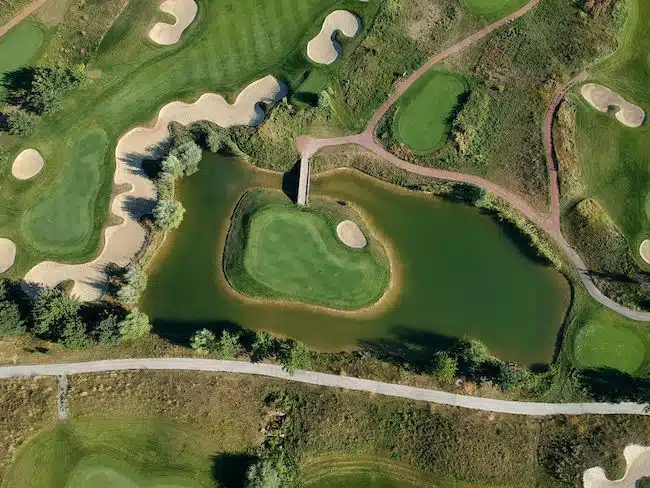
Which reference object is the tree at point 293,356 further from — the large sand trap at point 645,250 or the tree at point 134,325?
the large sand trap at point 645,250

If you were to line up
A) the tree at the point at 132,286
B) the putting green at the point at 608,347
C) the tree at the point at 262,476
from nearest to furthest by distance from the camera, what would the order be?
the tree at the point at 262,476, the tree at the point at 132,286, the putting green at the point at 608,347

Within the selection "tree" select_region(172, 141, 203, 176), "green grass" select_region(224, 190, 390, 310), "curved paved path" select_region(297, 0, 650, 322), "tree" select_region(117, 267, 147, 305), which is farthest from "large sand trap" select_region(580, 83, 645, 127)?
"tree" select_region(117, 267, 147, 305)

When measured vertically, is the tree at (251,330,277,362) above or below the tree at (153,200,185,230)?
below

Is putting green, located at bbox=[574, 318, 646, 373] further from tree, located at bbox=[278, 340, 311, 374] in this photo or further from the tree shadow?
the tree shadow

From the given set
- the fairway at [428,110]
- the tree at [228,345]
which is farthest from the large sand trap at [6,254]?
the fairway at [428,110]

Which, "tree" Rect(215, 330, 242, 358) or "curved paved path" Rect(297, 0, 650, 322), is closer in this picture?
"tree" Rect(215, 330, 242, 358)

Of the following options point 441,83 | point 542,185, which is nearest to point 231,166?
point 441,83
